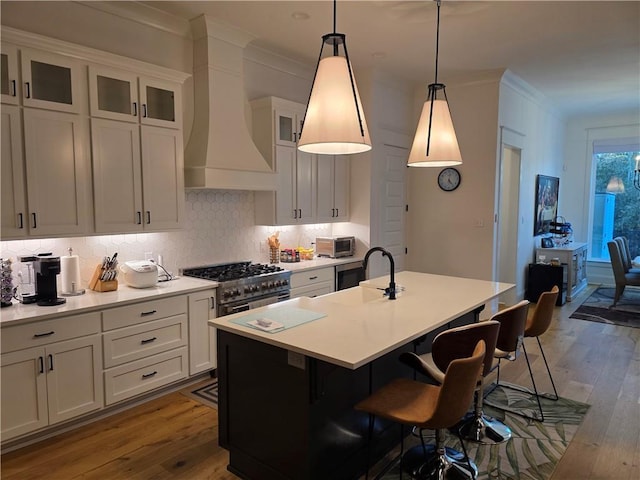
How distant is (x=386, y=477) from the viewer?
2455mm

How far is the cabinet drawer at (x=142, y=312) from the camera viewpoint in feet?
9.75

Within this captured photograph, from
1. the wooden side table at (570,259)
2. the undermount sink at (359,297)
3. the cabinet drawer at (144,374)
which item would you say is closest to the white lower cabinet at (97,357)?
the cabinet drawer at (144,374)

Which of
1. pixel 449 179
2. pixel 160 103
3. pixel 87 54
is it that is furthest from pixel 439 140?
pixel 449 179

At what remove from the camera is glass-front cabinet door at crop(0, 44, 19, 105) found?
265cm

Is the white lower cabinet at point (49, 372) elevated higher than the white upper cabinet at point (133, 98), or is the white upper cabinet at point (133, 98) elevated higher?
the white upper cabinet at point (133, 98)

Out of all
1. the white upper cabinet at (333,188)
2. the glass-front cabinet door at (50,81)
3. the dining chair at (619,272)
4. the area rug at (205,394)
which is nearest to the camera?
the glass-front cabinet door at (50,81)

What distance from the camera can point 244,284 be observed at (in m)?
3.75

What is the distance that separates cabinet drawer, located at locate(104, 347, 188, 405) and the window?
7935mm

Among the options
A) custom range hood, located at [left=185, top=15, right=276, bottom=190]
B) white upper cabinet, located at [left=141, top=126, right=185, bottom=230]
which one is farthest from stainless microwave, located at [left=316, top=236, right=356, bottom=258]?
→ white upper cabinet, located at [left=141, top=126, right=185, bottom=230]

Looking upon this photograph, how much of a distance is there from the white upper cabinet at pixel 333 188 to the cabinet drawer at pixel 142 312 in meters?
2.12

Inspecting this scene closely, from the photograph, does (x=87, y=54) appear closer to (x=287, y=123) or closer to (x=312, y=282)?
(x=287, y=123)

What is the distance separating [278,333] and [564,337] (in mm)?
4114

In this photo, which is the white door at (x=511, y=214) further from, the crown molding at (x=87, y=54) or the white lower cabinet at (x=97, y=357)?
the crown molding at (x=87, y=54)

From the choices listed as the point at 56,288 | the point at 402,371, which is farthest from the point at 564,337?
the point at 56,288
